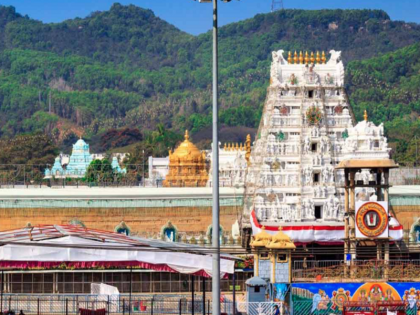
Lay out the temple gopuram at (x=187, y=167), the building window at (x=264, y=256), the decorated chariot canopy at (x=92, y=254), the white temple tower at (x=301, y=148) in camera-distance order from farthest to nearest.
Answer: the temple gopuram at (x=187, y=167), the white temple tower at (x=301, y=148), the building window at (x=264, y=256), the decorated chariot canopy at (x=92, y=254)

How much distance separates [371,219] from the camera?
167 ft

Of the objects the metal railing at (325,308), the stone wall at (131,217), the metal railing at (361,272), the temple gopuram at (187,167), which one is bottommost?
the metal railing at (325,308)

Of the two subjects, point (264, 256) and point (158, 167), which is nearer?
point (264, 256)

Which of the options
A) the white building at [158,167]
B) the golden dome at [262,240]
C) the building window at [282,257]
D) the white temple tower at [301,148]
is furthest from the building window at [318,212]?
the white building at [158,167]

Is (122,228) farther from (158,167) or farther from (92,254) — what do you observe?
(158,167)

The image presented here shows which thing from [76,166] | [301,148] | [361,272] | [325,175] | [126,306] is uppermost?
[76,166]

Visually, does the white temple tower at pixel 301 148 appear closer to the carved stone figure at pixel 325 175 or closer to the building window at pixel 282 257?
the carved stone figure at pixel 325 175

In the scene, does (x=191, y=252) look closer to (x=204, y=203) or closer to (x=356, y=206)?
(x=356, y=206)

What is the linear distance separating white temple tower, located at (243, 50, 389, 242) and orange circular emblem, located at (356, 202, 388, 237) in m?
8.36

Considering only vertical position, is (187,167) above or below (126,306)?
above

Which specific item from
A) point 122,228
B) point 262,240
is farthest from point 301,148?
point 262,240

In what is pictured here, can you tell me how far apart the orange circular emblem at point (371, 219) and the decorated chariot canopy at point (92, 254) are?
57.1 feet

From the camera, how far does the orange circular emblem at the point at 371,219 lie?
50.7 meters

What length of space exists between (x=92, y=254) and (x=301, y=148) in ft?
98.0
